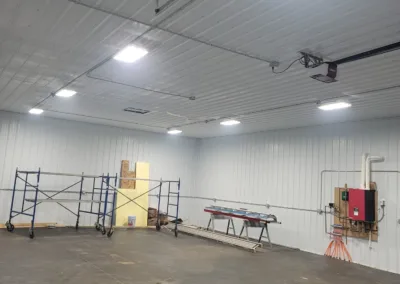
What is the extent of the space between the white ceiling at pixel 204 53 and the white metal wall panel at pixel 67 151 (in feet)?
5.75

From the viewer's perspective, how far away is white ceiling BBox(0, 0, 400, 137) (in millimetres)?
3205

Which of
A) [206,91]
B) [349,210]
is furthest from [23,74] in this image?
[349,210]

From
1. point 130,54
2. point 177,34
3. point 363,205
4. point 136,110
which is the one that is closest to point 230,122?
point 136,110

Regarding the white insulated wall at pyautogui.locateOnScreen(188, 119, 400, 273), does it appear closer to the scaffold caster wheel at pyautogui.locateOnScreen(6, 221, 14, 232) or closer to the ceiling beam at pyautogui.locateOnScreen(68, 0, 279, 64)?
the ceiling beam at pyautogui.locateOnScreen(68, 0, 279, 64)

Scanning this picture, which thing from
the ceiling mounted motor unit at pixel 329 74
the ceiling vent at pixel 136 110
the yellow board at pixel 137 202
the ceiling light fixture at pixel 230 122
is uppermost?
the ceiling light fixture at pixel 230 122

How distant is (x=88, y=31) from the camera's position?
149 inches

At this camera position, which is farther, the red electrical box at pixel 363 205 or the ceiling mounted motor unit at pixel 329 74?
the red electrical box at pixel 363 205

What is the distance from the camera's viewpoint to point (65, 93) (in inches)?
261

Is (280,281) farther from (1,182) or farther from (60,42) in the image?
(1,182)

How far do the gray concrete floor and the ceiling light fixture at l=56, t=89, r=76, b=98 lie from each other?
2.87 m

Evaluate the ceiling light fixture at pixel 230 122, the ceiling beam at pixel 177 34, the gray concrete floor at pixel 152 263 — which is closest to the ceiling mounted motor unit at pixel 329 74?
the ceiling beam at pixel 177 34

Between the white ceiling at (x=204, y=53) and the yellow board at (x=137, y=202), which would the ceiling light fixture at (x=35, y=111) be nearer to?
the white ceiling at (x=204, y=53)

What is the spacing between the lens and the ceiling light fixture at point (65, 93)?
6.47m

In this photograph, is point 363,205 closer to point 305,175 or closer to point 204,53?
point 305,175
